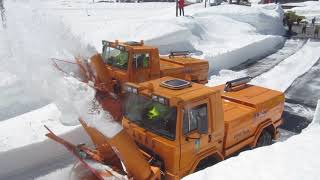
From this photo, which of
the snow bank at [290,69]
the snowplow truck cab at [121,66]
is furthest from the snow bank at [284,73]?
the snowplow truck cab at [121,66]

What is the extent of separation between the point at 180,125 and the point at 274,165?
1.47 metres

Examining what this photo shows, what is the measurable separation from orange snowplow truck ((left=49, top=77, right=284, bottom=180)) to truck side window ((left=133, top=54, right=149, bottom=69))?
3.23 metres

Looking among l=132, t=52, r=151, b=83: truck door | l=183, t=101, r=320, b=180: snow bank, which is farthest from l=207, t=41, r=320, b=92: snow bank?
l=183, t=101, r=320, b=180: snow bank

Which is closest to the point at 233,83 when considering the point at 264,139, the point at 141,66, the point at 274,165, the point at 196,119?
the point at 264,139

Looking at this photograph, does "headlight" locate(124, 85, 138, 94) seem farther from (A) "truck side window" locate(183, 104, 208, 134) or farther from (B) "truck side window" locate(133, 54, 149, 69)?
(B) "truck side window" locate(133, 54, 149, 69)

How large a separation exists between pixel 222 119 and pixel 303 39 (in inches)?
766

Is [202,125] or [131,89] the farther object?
[131,89]

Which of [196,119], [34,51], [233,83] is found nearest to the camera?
[196,119]

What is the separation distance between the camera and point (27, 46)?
796 centimetres

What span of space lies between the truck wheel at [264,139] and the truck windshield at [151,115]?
9.45 feet

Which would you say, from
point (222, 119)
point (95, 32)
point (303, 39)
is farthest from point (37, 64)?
point (303, 39)

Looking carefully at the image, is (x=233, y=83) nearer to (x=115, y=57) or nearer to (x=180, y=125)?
(x=115, y=57)

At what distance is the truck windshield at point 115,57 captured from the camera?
9828mm

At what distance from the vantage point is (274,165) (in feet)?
17.3
